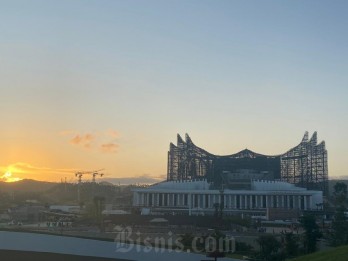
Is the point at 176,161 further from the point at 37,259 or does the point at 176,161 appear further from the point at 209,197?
the point at 37,259

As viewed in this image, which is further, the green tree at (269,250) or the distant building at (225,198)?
the distant building at (225,198)

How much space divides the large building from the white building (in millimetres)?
6359

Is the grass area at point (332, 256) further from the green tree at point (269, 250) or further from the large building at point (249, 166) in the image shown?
the large building at point (249, 166)

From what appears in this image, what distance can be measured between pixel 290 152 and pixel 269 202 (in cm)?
2614

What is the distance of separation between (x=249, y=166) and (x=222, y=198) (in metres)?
27.5

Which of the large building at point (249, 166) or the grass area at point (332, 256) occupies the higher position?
the large building at point (249, 166)

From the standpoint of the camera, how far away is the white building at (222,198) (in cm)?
9838

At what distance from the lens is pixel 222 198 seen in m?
96.6

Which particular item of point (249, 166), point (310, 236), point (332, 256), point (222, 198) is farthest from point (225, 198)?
point (332, 256)

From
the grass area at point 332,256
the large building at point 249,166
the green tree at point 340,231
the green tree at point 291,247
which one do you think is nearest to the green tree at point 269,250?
Result: the green tree at point 291,247

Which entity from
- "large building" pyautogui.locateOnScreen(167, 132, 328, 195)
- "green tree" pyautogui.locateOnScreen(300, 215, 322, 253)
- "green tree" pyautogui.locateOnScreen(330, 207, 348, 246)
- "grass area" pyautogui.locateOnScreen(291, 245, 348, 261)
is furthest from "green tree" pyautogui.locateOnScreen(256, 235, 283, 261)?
"large building" pyautogui.locateOnScreen(167, 132, 328, 195)

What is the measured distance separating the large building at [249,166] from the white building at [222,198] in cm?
636

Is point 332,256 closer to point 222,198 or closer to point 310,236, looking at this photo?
point 310,236

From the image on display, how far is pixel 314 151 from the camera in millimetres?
116312
